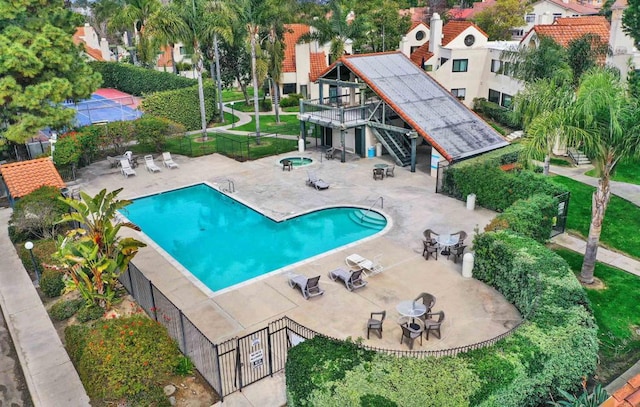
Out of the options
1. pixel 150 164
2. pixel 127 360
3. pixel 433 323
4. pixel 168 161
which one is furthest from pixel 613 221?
pixel 150 164

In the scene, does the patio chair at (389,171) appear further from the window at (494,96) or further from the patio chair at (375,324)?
the window at (494,96)

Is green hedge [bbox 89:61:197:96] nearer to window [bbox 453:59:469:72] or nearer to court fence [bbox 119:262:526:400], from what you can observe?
window [bbox 453:59:469:72]

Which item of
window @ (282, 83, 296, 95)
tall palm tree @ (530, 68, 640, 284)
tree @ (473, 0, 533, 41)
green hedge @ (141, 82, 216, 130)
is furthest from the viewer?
tree @ (473, 0, 533, 41)

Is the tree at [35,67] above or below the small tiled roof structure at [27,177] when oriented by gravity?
above

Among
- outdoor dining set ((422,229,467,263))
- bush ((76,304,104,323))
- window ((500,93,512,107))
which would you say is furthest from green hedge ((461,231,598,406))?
window ((500,93,512,107))

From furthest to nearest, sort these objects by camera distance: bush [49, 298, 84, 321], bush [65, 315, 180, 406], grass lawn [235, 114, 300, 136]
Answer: grass lawn [235, 114, 300, 136] → bush [49, 298, 84, 321] → bush [65, 315, 180, 406]

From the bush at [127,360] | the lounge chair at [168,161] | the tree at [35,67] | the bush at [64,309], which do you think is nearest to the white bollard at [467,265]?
the bush at [127,360]
